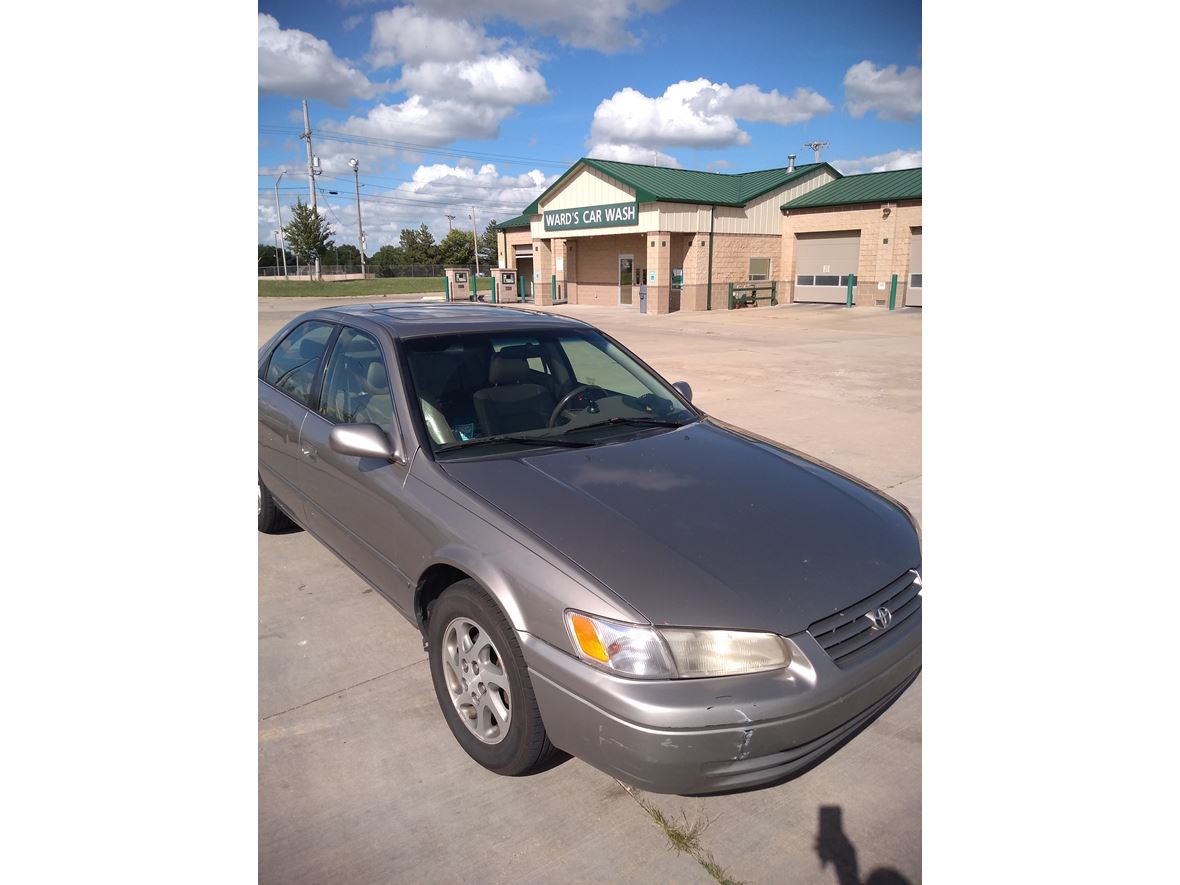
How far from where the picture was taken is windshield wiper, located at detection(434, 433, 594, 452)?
3.11 m

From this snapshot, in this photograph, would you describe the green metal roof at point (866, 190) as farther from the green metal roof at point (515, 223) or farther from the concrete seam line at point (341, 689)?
the concrete seam line at point (341, 689)

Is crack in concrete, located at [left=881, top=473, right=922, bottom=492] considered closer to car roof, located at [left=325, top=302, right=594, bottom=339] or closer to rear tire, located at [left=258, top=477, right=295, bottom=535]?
car roof, located at [left=325, top=302, right=594, bottom=339]

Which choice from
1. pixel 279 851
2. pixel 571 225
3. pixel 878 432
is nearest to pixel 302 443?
pixel 279 851

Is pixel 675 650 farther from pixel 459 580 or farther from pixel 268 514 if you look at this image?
pixel 268 514

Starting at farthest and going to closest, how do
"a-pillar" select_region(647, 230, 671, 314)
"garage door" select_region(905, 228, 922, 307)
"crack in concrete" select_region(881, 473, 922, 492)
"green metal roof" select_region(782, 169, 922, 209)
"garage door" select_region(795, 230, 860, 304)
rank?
"garage door" select_region(795, 230, 860, 304), "a-pillar" select_region(647, 230, 671, 314), "garage door" select_region(905, 228, 922, 307), "green metal roof" select_region(782, 169, 922, 209), "crack in concrete" select_region(881, 473, 922, 492)

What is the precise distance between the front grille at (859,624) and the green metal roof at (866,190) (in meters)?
25.0

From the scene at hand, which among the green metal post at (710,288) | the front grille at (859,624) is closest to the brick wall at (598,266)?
the green metal post at (710,288)

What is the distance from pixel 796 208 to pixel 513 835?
29574 millimetres

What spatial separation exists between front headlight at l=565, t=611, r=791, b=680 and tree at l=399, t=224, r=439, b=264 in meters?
82.4

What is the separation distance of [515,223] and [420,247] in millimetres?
49823

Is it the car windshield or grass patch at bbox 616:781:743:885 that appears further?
the car windshield

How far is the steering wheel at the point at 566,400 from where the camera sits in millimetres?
3472

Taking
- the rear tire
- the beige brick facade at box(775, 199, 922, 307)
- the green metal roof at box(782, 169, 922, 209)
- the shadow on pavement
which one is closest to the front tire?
the shadow on pavement

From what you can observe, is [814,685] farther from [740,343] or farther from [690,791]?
→ [740,343]
